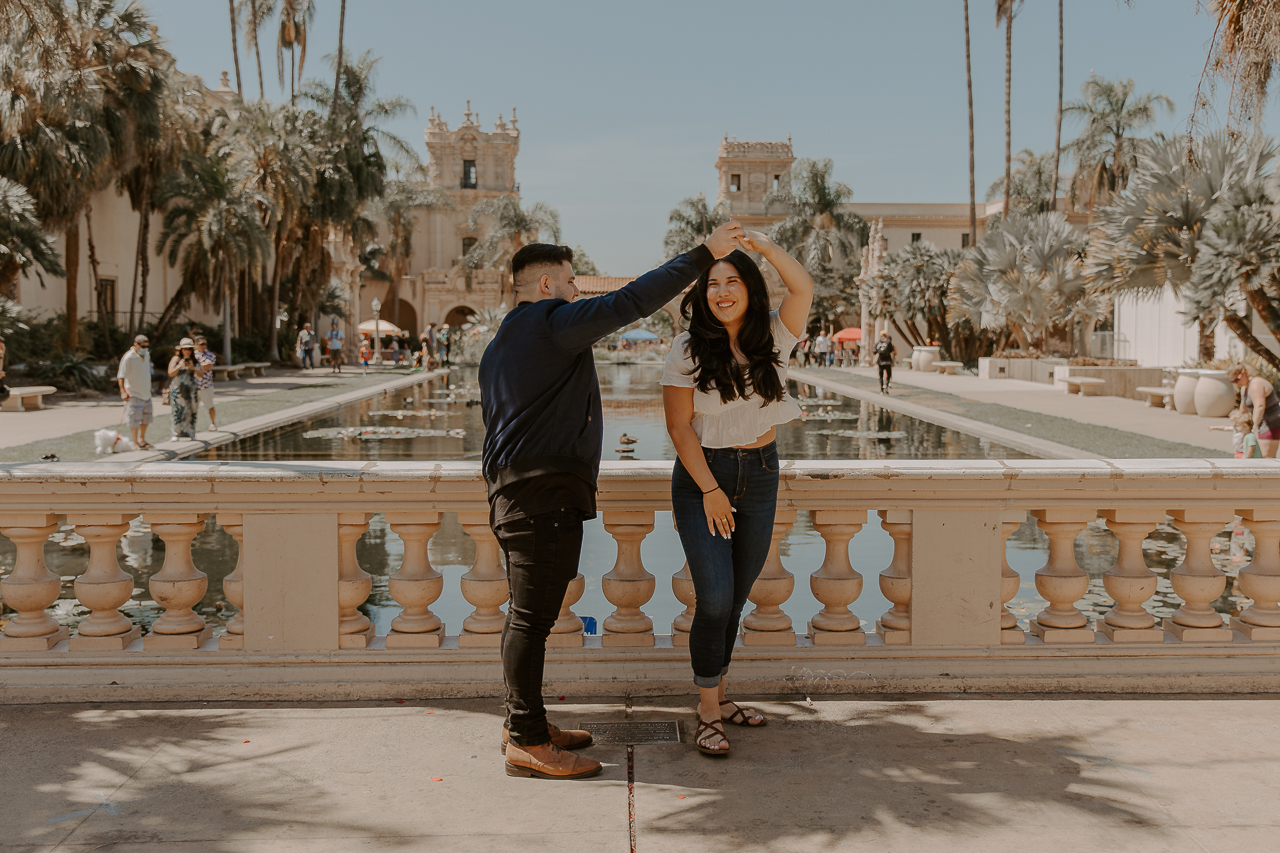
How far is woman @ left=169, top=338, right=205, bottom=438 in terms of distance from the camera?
15305 mm

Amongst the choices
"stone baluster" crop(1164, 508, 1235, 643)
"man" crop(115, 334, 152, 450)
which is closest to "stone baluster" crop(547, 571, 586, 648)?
"stone baluster" crop(1164, 508, 1235, 643)

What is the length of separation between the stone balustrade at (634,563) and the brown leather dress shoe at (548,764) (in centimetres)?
75

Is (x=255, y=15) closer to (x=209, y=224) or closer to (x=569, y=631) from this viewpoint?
(x=209, y=224)

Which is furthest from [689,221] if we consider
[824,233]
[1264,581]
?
[1264,581]

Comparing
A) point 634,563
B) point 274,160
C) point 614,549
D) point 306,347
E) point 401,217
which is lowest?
point 614,549

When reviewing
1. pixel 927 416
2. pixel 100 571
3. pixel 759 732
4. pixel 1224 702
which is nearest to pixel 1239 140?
pixel 1224 702

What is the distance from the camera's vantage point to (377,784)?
3.37 metres

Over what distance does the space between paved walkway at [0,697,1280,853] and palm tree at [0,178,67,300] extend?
23081mm

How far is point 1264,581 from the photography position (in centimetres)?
424

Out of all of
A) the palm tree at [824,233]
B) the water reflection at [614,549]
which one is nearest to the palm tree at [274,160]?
the water reflection at [614,549]

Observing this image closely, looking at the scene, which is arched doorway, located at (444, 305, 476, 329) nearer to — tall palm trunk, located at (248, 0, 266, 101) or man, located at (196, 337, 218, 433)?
tall palm trunk, located at (248, 0, 266, 101)

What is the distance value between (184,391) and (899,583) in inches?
533

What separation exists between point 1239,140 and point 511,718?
8.22 meters

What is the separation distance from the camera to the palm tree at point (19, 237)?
23234 mm
